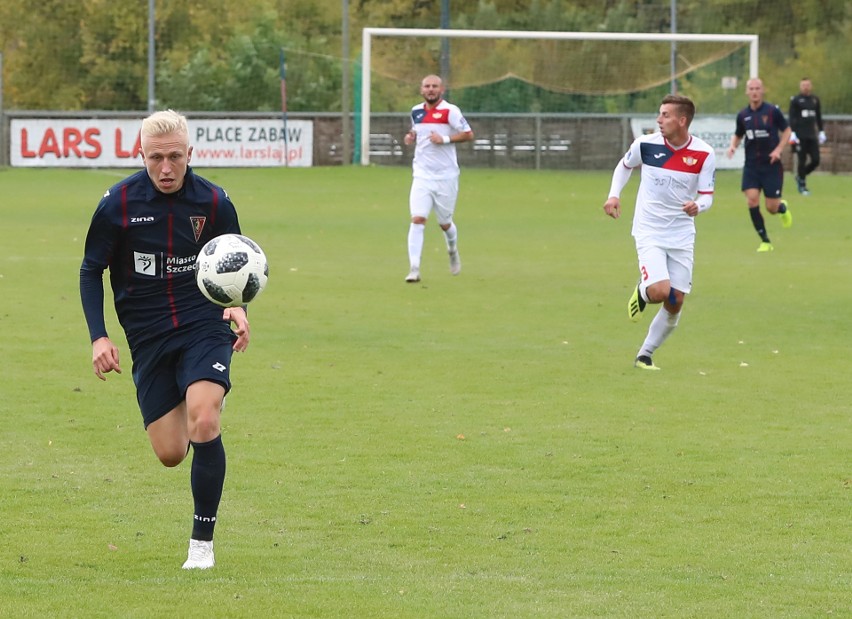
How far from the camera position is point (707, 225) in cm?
2444

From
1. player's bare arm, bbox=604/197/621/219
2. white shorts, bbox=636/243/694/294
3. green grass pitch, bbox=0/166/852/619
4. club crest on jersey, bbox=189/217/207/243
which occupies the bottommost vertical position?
green grass pitch, bbox=0/166/852/619

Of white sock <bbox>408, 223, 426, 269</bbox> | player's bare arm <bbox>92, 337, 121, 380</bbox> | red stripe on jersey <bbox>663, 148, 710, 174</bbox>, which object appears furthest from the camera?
white sock <bbox>408, 223, 426, 269</bbox>

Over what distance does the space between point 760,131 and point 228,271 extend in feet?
51.6

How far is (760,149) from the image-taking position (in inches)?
814

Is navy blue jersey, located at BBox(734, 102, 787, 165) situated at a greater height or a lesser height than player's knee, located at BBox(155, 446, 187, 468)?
greater

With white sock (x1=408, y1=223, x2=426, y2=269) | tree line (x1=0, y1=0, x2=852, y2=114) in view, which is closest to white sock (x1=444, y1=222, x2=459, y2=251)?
white sock (x1=408, y1=223, x2=426, y2=269)

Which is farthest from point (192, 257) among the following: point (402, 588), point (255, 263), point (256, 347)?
point (256, 347)

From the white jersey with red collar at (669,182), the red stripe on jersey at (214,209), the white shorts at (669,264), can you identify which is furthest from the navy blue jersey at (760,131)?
the red stripe on jersey at (214,209)

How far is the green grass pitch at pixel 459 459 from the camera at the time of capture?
5.74 meters

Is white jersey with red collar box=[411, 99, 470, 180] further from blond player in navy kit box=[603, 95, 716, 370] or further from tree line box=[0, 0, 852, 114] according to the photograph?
tree line box=[0, 0, 852, 114]

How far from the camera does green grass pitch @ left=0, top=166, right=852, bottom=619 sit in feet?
18.8

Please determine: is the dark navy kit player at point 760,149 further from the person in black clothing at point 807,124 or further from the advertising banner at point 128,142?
the advertising banner at point 128,142

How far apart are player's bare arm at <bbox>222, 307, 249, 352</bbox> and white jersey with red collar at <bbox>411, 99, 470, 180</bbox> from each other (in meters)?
11.0

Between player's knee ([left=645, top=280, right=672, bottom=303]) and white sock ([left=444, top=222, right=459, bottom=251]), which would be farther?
white sock ([left=444, top=222, right=459, bottom=251])
